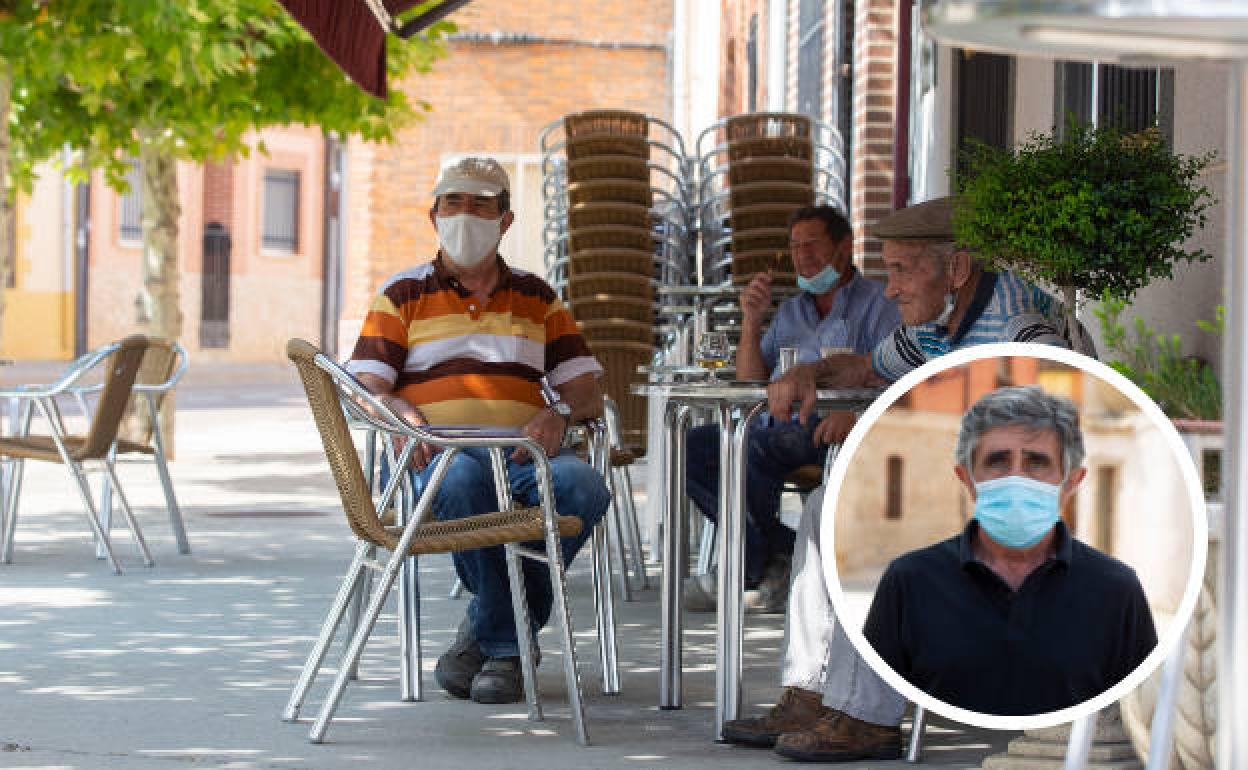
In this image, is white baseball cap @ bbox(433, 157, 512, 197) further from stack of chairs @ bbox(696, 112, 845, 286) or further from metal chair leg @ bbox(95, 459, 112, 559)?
stack of chairs @ bbox(696, 112, 845, 286)

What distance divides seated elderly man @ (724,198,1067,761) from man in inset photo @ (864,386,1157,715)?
4.87 ft

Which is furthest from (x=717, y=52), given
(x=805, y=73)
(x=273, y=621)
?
(x=273, y=621)

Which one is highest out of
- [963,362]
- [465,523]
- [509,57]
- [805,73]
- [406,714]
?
[509,57]

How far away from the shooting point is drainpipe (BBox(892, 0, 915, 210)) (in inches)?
447

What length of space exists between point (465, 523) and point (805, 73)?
35.0ft

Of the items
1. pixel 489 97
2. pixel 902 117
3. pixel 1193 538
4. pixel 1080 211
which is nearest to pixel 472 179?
pixel 1080 211

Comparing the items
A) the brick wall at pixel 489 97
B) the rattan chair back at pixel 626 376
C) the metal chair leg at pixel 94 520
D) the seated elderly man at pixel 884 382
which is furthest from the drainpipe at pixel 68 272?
the seated elderly man at pixel 884 382

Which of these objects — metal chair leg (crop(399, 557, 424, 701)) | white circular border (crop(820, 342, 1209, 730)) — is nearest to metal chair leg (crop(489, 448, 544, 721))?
metal chair leg (crop(399, 557, 424, 701))

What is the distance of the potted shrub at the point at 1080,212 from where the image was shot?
4.86 meters

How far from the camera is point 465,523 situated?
5078 millimetres

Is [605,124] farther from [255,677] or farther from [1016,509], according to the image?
[1016,509]

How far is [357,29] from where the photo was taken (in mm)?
7777

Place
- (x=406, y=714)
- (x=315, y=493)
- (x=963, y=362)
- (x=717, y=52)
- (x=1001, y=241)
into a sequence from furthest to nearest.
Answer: (x=717, y=52), (x=315, y=493), (x=406, y=714), (x=1001, y=241), (x=963, y=362)

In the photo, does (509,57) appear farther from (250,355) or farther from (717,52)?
(250,355)
